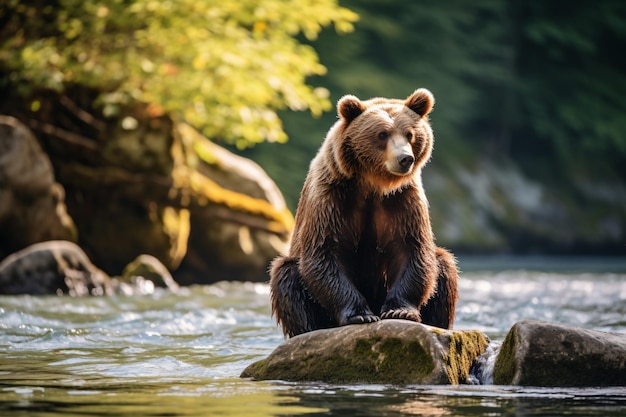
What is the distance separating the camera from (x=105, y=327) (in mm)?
9141

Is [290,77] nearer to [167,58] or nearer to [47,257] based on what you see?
[167,58]

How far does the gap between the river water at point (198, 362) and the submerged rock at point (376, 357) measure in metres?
0.17

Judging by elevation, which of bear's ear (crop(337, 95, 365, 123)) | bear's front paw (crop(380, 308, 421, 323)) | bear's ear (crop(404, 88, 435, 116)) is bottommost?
bear's front paw (crop(380, 308, 421, 323))

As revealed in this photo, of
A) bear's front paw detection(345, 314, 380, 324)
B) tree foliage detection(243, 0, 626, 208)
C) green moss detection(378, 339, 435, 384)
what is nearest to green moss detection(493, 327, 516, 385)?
green moss detection(378, 339, 435, 384)

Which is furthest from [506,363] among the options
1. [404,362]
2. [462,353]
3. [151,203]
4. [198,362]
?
[151,203]

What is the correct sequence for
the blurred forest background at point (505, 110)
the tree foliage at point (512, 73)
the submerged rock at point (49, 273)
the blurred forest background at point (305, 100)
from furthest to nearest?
the tree foliage at point (512, 73) < the blurred forest background at point (505, 110) < the blurred forest background at point (305, 100) < the submerged rock at point (49, 273)

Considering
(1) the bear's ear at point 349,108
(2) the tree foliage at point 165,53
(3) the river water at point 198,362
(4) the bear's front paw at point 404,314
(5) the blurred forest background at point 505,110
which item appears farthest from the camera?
(5) the blurred forest background at point 505,110

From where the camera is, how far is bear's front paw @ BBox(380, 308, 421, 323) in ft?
21.4

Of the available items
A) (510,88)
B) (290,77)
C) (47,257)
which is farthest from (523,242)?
(47,257)

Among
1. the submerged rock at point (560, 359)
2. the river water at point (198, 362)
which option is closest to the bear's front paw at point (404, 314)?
the submerged rock at point (560, 359)

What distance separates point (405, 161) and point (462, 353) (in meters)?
1.18

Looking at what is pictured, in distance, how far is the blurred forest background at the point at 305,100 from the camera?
48.0 ft

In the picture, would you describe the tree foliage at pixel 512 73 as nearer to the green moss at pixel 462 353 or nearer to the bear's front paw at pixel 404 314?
the bear's front paw at pixel 404 314

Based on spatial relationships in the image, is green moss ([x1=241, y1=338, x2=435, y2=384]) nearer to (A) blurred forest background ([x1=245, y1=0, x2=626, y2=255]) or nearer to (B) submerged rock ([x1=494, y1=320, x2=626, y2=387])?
(B) submerged rock ([x1=494, y1=320, x2=626, y2=387])
